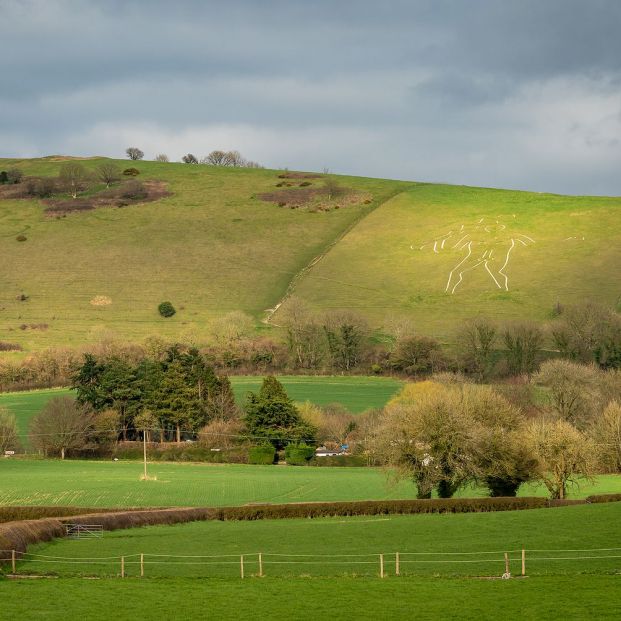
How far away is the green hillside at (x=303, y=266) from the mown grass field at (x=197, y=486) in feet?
165

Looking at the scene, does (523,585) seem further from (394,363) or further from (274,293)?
(274,293)

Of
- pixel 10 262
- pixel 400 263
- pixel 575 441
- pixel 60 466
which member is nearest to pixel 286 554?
pixel 575 441

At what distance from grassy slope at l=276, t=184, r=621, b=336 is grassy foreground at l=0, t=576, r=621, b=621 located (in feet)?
366

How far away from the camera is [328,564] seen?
46.6 metres

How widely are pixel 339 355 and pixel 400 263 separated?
98.7 feet

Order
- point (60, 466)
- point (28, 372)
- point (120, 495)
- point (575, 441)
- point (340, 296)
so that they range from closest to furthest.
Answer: point (575, 441), point (120, 495), point (60, 466), point (28, 372), point (340, 296)

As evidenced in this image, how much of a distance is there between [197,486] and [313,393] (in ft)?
160

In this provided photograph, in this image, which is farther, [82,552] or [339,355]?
[339,355]

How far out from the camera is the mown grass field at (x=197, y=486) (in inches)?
3159

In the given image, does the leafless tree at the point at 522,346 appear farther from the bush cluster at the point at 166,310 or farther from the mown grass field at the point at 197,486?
the bush cluster at the point at 166,310

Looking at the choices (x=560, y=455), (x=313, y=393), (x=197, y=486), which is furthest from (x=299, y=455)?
(x=560, y=455)

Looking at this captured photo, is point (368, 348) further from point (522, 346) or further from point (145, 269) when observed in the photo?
point (145, 269)

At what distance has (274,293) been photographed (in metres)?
170

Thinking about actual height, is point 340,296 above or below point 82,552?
above
